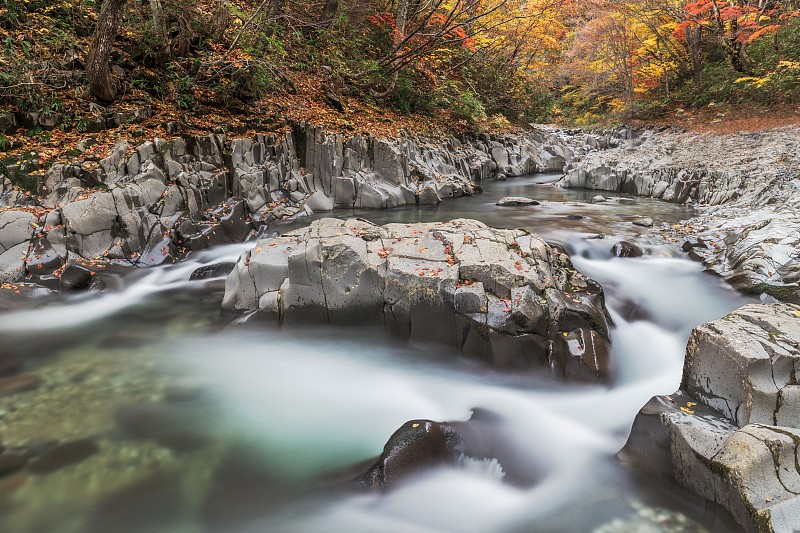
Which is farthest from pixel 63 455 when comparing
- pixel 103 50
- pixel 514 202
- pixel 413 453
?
pixel 514 202

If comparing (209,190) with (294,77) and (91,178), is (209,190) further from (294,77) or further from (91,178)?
(294,77)

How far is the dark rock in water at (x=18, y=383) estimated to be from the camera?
4.80 meters

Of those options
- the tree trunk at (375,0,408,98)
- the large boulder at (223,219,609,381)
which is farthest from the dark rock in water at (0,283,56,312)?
the tree trunk at (375,0,408,98)

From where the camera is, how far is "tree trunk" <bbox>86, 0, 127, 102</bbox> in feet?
27.7

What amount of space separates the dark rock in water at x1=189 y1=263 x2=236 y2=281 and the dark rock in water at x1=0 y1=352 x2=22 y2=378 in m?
2.72

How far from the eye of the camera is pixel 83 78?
359 inches

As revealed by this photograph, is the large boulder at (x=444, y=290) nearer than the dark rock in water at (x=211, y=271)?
Yes

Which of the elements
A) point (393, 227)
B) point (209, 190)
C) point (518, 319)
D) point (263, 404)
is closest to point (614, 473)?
point (518, 319)

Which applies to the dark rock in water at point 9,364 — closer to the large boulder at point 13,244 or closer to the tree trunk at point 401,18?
the large boulder at point 13,244

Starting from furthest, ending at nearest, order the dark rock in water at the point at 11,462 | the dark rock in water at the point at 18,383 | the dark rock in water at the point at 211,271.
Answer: the dark rock in water at the point at 211,271, the dark rock in water at the point at 18,383, the dark rock in water at the point at 11,462

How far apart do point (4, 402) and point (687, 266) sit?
32.9 ft

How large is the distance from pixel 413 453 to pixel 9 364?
5.11 metres

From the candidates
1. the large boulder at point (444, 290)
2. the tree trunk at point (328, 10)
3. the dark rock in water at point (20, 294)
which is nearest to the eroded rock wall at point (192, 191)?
the dark rock in water at point (20, 294)

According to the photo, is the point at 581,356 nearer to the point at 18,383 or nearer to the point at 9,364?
the point at 18,383
